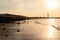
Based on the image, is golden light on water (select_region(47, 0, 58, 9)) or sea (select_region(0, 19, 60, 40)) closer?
sea (select_region(0, 19, 60, 40))

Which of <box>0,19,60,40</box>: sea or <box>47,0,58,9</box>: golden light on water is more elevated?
<box>47,0,58,9</box>: golden light on water

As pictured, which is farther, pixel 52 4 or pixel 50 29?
pixel 52 4

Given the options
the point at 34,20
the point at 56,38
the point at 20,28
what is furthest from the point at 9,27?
the point at 56,38

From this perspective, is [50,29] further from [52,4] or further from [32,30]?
[52,4]

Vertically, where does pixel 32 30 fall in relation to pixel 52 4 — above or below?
below

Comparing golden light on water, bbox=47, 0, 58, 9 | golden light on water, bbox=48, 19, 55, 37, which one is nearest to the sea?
golden light on water, bbox=48, 19, 55, 37

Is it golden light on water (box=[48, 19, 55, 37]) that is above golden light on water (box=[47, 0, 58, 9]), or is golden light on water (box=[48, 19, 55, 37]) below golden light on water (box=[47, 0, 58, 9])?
below

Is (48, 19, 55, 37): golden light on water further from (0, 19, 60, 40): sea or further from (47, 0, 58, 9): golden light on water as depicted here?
(47, 0, 58, 9): golden light on water

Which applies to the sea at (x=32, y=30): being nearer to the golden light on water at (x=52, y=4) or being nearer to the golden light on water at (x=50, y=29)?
the golden light on water at (x=50, y=29)

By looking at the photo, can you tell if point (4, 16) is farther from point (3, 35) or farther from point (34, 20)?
point (3, 35)

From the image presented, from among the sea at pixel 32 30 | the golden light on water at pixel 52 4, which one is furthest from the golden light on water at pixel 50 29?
the golden light on water at pixel 52 4

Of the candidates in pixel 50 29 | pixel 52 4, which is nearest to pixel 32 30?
pixel 50 29

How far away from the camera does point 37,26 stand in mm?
1312

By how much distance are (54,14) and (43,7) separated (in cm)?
14
